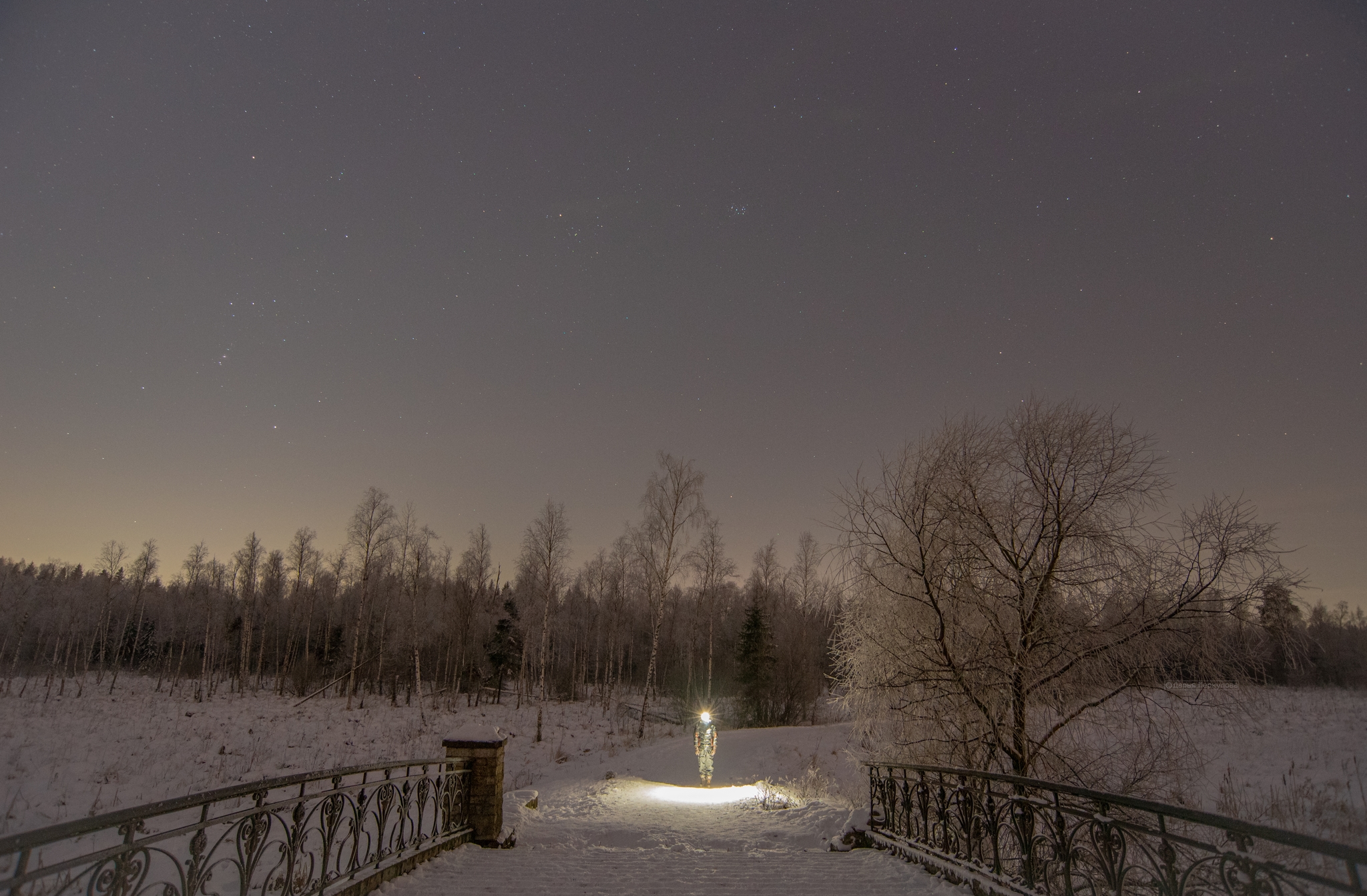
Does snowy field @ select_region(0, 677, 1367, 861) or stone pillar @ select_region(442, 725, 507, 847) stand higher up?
stone pillar @ select_region(442, 725, 507, 847)

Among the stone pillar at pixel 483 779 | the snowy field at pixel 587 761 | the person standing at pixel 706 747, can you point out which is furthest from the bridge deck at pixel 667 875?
the person standing at pixel 706 747

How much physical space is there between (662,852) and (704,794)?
8283 mm

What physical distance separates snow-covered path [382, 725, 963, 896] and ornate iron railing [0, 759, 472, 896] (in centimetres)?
40

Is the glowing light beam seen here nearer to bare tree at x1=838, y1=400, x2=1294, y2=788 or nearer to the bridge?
the bridge

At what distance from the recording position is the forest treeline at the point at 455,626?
30.8 m

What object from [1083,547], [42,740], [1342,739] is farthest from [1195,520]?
[42,740]

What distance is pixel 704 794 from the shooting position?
1554 cm

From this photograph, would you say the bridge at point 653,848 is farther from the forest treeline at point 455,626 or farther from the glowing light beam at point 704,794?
the forest treeline at point 455,626

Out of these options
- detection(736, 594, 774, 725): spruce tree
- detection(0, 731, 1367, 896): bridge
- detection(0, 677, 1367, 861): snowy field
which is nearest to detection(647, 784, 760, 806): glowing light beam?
detection(0, 677, 1367, 861): snowy field

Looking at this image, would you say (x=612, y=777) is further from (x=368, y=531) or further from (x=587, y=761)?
(x=368, y=531)

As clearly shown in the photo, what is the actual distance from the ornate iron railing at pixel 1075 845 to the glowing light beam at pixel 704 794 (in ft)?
22.2

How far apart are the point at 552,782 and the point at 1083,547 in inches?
521

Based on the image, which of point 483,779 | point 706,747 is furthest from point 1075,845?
point 706,747

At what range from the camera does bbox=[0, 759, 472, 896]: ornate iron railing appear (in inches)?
117
